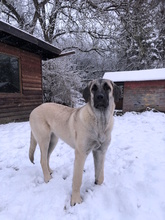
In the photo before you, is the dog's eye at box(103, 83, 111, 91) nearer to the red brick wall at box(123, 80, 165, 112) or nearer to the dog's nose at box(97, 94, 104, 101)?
the dog's nose at box(97, 94, 104, 101)

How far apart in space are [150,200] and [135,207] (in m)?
0.23

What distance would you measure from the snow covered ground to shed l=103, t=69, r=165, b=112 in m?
5.64

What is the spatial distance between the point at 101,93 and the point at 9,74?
5.42 m

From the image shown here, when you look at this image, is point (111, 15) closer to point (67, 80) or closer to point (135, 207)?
point (67, 80)

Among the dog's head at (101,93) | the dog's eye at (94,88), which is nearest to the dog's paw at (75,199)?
the dog's head at (101,93)

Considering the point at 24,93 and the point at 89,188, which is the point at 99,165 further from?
the point at 24,93

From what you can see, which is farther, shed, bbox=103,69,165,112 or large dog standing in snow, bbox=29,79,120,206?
shed, bbox=103,69,165,112

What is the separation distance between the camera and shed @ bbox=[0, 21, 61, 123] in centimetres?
556

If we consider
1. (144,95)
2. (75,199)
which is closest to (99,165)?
(75,199)

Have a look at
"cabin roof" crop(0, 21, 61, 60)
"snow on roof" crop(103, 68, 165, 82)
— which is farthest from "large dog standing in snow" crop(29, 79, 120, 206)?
"snow on roof" crop(103, 68, 165, 82)

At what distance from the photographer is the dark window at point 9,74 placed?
5.66 metres

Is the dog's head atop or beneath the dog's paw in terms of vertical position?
atop

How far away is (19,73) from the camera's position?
20.6ft

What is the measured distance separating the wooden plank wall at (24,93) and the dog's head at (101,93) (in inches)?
193
